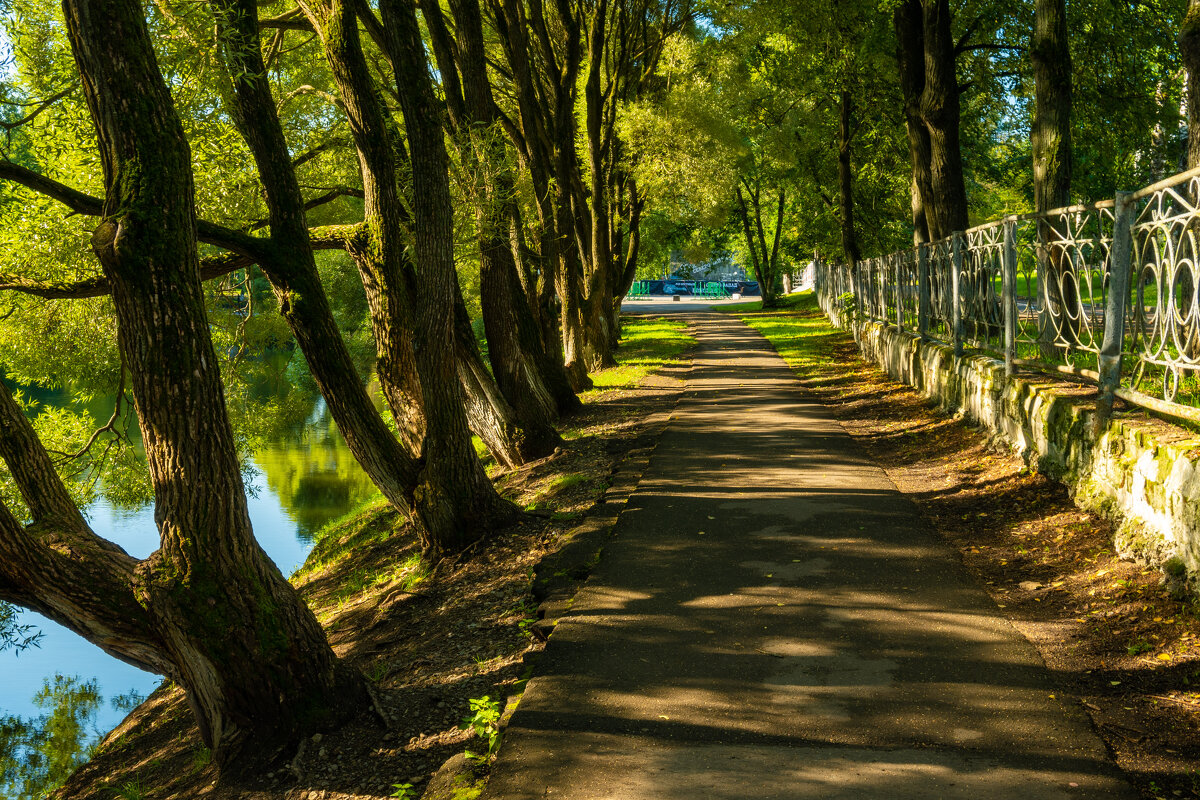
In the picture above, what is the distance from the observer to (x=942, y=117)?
15156 millimetres

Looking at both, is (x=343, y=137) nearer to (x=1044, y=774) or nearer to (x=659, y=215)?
(x=1044, y=774)

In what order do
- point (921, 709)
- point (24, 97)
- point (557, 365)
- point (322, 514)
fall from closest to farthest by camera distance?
point (921, 709) < point (24, 97) < point (557, 365) < point (322, 514)

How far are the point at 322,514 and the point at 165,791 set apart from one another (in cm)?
1638

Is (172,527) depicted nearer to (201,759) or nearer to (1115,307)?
(201,759)

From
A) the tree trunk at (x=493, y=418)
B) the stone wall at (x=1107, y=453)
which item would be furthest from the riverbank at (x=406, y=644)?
the stone wall at (x=1107, y=453)

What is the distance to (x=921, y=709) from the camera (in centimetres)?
439

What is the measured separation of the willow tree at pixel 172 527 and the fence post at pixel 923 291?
1099 cm

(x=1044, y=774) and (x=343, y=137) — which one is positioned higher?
(x=343, y=137)

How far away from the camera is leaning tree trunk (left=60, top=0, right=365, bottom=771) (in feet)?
16.1

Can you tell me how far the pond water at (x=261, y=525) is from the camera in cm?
1468

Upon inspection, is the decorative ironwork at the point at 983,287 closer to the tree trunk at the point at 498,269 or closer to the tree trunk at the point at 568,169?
the tree trunk at the point at 498,269

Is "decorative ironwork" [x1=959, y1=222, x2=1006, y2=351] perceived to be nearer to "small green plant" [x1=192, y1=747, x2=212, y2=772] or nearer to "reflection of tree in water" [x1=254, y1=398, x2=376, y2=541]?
"small green plant" [x1=192, y1=747, x2=212, y2=772]

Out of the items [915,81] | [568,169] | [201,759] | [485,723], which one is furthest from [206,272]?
[915,81]

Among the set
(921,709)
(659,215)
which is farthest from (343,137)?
(659,215)
